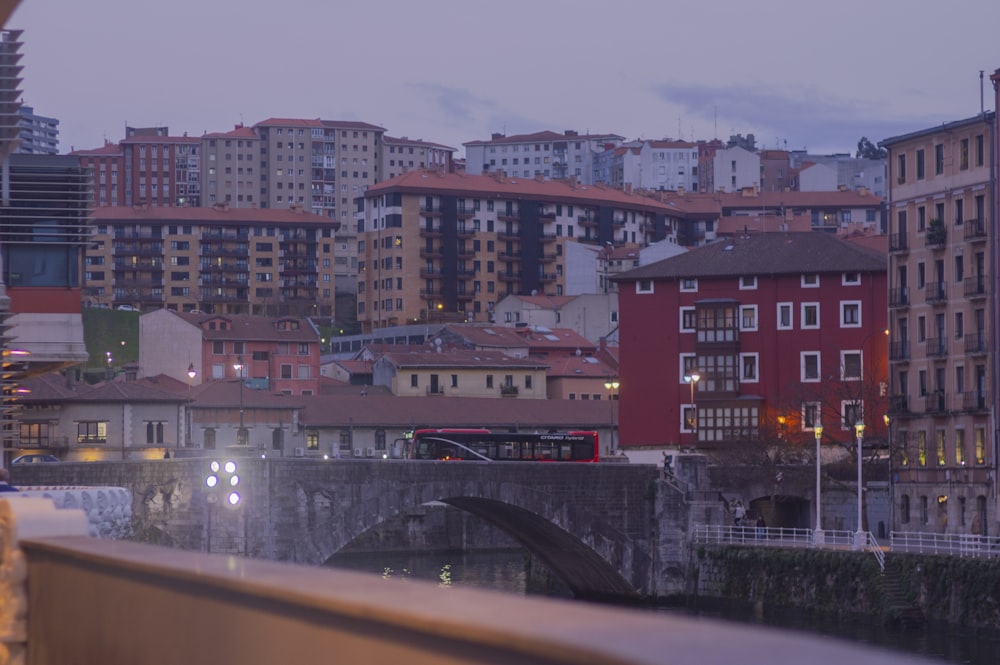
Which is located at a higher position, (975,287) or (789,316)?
(975,287)

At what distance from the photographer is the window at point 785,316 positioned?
7444cm

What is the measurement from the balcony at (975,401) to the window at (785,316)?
556 inches

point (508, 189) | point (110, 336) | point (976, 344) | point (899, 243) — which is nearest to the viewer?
point (976, 344)

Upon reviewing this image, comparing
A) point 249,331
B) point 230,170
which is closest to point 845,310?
point 249,331

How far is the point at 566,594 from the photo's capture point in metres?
57.8

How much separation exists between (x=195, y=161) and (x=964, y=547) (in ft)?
527

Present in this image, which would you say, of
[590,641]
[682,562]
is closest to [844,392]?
[682,562]

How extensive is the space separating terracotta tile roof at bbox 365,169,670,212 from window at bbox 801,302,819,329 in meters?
70.5

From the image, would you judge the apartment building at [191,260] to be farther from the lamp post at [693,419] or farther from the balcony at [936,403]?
the balcony at [936,403]

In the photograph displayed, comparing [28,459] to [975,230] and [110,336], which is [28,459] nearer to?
[975,230]

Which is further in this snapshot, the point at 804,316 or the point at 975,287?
the point at 804,316

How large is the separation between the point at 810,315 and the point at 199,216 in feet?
320

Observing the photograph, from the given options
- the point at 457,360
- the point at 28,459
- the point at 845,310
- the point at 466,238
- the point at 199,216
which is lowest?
the point at 28,459

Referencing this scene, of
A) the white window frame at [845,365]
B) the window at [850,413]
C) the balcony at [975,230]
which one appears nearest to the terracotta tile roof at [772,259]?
the white window frame at [845,365]
